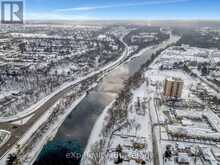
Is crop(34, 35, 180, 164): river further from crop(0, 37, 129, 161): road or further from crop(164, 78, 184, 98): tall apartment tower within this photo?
crop(164, 78, 184, 98): tall apartment tower

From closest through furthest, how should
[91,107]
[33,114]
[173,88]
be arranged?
[33,114] → [91,107] → [173,88]

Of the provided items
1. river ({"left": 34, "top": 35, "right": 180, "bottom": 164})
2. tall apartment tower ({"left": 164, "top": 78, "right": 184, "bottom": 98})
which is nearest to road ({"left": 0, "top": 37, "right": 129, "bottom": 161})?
river ({"left": 34, "top": 35, "right": 180, "bottom": 164})

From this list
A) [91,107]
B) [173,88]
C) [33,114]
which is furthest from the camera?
[173,88]

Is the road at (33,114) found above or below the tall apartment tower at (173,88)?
below

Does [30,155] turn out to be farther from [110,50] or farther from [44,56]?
[110,50]

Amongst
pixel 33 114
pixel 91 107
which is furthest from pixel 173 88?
pixel 33 114

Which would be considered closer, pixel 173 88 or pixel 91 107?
pixel 91 107

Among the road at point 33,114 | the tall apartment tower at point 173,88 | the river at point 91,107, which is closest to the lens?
the road at point 33,114

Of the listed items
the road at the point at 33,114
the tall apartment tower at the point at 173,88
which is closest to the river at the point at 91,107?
the road at the point at 33,114

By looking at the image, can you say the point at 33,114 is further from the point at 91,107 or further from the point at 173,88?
the point at 173,88

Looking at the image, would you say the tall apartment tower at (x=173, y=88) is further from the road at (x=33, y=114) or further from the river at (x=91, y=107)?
the road at (x=33, y=114)
